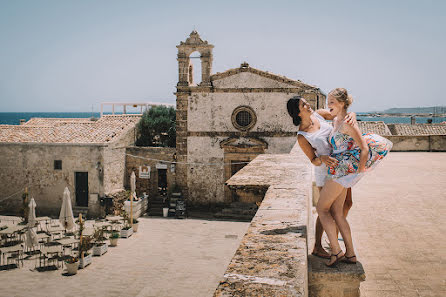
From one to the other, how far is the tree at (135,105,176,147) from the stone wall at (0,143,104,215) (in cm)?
437

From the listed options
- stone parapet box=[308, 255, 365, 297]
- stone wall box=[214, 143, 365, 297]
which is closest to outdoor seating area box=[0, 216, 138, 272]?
stone wall box=[214, 143, 365, 297]

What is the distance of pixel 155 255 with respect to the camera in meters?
14.8

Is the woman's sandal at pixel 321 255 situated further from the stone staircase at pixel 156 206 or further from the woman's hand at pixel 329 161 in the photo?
the stone staircase at pixel 156 206

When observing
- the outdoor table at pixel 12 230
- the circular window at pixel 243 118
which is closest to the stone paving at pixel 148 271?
the outdoor table at pixel 12 230

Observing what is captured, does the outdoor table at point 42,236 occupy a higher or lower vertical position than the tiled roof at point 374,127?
lower

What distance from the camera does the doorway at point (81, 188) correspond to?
21.5 m

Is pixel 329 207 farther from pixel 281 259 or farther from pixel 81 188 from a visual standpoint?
pixel 81 188

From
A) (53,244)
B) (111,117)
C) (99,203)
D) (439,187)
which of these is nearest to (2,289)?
(53,244)

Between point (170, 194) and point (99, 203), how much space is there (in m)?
3.93

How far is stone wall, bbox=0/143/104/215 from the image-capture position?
21391mm

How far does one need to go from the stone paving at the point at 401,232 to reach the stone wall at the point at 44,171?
1599cm

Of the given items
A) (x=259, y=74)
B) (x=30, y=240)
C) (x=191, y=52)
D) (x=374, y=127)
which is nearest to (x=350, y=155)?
(x=30, y=240)

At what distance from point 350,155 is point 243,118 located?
1942 cm

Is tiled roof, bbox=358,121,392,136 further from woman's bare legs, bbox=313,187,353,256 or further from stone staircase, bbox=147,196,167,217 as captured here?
woman's bare legs, bbox=313,187,353,256
